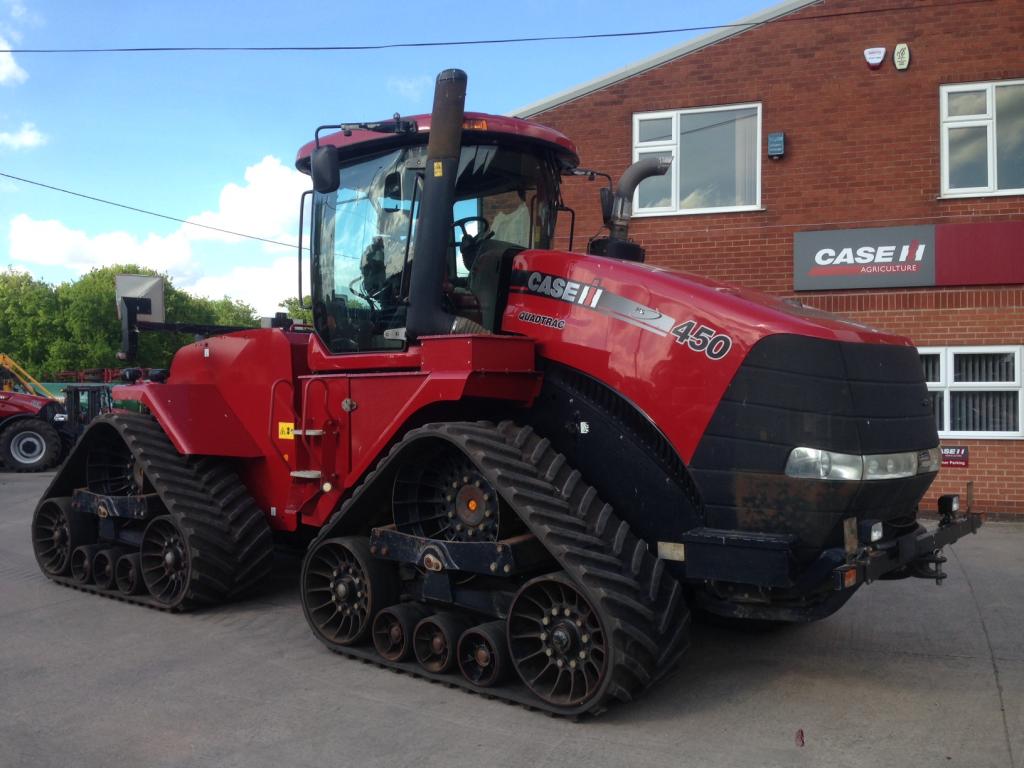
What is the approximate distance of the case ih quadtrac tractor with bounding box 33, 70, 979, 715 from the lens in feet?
13.6

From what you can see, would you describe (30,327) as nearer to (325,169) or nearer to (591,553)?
(325,169)

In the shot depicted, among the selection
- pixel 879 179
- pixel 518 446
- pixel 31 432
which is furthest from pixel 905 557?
pixel 31 432

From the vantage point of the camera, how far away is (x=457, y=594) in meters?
4.81

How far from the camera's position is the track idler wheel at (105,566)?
266 inches

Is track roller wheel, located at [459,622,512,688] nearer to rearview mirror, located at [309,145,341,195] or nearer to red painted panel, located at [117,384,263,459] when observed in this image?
red painted panel, located at [117,384,263,459]

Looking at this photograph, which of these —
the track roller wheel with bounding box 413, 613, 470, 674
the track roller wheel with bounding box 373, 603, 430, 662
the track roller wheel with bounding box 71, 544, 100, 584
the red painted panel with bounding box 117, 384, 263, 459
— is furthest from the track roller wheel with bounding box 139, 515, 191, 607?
the track roller wheel with bounding box 413, 613, 470, 674

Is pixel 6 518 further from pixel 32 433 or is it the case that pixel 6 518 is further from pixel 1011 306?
pixel 1011 306

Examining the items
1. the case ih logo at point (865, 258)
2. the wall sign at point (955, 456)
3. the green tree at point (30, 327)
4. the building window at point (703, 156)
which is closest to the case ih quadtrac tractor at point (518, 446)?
the case ih logo at point (865, 258)

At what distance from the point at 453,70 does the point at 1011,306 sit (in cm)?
826

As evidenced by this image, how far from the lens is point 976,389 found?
1087cm

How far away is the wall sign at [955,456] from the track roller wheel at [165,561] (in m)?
8.55

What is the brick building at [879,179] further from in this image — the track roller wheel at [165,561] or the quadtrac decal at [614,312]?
the track roller wheel at [165,561]

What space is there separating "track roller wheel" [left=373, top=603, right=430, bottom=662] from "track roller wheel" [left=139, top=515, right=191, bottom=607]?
1.71 meters

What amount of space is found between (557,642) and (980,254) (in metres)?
8.73
